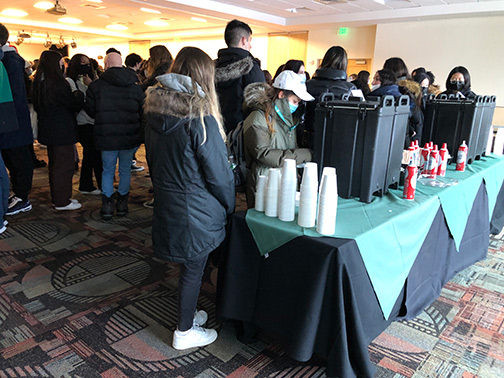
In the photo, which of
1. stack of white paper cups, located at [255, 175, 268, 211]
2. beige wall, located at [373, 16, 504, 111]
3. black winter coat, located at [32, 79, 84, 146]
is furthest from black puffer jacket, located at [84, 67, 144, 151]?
beige wall, located at [373, 16, 504, 111]

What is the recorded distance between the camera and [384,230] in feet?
4.97

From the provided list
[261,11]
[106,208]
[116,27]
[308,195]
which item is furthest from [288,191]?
[116,27]

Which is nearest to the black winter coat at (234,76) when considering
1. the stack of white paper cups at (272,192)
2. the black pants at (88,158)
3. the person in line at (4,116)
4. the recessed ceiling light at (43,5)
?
the stack of white paper cups at (272,192)

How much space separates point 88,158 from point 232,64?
6.80 feet

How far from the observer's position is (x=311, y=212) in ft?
4.78

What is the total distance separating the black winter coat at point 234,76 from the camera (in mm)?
2590

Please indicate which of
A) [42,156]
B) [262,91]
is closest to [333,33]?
[42,156]

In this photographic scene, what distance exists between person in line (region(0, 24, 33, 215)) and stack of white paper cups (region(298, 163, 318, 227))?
2.65 m

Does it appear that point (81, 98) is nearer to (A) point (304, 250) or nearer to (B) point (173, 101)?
(B) point (173, 101)

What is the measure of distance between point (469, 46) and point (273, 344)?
27.1ft

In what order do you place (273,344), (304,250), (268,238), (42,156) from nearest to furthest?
(304,250)
(268,238)
(273,344)
(42,156)

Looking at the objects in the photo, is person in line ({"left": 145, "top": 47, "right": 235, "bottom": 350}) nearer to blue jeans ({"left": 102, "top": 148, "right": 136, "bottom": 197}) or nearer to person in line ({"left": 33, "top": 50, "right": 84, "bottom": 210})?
blue jeans ({"left": 102, "top": 148, "right": 136, "bottom": 197})

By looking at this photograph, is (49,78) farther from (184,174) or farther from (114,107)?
(184,174)

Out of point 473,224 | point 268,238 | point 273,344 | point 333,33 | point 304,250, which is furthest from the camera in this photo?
point 333,33
